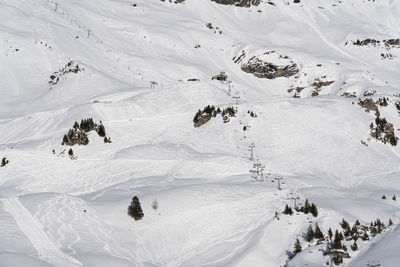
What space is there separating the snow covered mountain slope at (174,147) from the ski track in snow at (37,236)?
92 mm

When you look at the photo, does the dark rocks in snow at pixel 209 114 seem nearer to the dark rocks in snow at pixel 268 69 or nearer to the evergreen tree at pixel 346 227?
the evergreen tree at pixel 346 227

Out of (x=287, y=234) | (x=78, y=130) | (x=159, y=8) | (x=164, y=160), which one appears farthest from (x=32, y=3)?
(x=287, y=234)

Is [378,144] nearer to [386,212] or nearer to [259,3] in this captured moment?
[386,212]

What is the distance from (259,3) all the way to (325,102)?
243 feet

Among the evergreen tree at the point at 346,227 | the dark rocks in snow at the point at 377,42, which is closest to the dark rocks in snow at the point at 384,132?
the evergreen tree at the point at 346,227

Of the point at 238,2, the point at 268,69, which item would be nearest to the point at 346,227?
the point at 268,69

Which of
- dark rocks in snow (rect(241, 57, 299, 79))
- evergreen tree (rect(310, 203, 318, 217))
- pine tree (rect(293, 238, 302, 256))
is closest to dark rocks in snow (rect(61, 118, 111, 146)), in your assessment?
evergreen tree (rect(310, 203, 318, 217))

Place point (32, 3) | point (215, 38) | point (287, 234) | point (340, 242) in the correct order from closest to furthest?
point (340, 242), point (287, 234), point (32, 3), point (215, 38)

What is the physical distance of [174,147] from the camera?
2772cm

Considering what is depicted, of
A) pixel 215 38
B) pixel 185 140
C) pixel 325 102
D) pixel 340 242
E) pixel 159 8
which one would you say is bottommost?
pixel 340 242

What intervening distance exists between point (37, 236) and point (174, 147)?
580 inches

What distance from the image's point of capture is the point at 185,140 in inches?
1171

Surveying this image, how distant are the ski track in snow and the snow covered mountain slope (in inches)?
3.6

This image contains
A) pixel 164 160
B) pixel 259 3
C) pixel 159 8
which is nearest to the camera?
pixel 164 160
